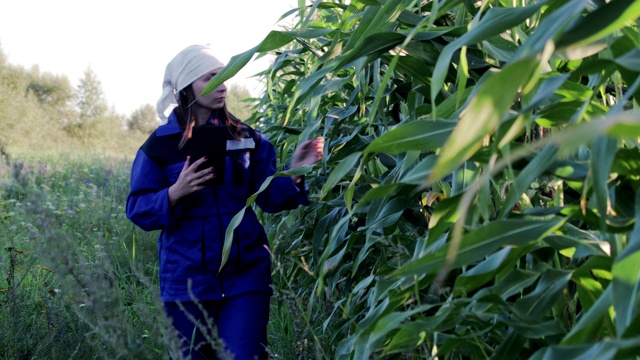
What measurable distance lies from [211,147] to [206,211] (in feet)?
0.77

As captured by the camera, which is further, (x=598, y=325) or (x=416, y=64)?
(x=416, y=64)

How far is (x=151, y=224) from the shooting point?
9.86 feet

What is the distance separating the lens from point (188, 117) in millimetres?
3188

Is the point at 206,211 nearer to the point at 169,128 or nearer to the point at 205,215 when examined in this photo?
the point at 205,215

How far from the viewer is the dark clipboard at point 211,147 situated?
3.03 meters

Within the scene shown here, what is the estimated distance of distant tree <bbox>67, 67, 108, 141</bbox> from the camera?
38.6 metres

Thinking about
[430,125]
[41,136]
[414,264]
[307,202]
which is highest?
[430,125]

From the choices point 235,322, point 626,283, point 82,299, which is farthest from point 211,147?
point 626,283

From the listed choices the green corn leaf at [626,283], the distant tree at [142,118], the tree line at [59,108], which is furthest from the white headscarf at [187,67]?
the distant tree at [142,118]

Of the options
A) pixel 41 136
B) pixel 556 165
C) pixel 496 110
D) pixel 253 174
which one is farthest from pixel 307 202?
pixel 41 136

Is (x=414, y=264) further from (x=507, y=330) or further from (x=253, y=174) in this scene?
(x=253, y=174)

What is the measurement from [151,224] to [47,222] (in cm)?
64

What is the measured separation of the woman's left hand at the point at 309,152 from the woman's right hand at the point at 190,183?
1.24 feet

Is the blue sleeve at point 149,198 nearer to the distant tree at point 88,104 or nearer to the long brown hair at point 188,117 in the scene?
the long brown hair at point 188,117
